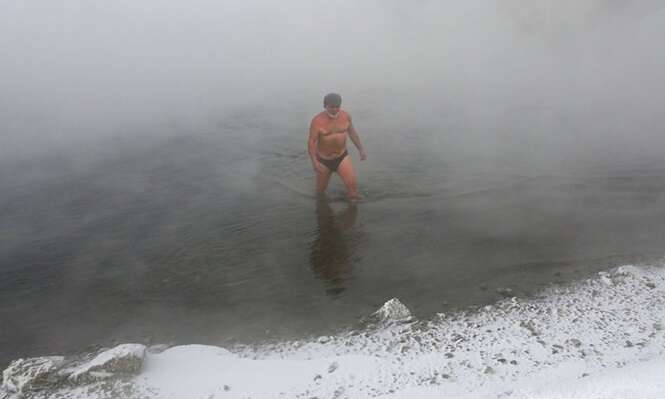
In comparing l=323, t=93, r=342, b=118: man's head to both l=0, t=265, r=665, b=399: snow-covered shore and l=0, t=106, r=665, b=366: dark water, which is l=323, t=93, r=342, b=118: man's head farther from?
l=0, t=265, r=665, b=399: snow-covered shore

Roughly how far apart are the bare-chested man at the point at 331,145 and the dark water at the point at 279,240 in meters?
0.33

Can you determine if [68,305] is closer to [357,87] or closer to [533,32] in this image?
[357,87]

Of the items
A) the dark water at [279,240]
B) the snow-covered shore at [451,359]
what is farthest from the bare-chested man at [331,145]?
the snow-covered shore at [451,359]

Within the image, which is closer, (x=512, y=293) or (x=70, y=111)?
(x=512, y=293)

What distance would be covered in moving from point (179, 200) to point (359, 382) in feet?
14.0

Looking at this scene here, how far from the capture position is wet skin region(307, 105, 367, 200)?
5895mm

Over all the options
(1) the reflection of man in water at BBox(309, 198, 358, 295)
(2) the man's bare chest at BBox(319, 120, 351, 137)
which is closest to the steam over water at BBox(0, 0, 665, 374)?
(1) the reflection of man in water at BBox(309, 198, 358, 295)

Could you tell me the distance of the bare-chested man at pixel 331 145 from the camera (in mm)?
5902

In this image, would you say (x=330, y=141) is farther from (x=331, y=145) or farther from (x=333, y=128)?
(x=333, y=128)

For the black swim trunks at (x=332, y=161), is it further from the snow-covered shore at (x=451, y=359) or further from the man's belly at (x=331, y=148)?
the snow-covered shore at (x=451, y=359)

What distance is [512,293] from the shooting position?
3998mm

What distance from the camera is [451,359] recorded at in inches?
124

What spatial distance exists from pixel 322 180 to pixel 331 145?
0.48m

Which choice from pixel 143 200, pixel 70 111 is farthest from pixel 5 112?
pixel 143 200
